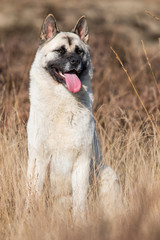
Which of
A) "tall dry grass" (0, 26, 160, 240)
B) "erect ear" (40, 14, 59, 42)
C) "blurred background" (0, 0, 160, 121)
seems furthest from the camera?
"blurred background" (0, 0, 160, 121)

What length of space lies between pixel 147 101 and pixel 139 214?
15.2 feet

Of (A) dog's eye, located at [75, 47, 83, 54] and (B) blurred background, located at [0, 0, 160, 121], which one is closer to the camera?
(A) dog's eye, located at [75, 47, 83, 54]

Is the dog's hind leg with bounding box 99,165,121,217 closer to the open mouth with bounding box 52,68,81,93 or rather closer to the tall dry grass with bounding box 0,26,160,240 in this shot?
the tall dry grass with bounding box 0,26,160,240

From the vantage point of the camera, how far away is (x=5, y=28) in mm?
18453

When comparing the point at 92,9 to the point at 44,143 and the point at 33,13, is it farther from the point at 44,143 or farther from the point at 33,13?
the point at 44,143

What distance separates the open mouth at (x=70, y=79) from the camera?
3.43m

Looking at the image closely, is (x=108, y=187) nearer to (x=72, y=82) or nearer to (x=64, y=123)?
(x=64, y=123)

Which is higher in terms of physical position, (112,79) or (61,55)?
(61,55)

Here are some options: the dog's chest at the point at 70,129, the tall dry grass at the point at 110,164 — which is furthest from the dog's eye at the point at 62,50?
the tall dry grass at the point at 110,164

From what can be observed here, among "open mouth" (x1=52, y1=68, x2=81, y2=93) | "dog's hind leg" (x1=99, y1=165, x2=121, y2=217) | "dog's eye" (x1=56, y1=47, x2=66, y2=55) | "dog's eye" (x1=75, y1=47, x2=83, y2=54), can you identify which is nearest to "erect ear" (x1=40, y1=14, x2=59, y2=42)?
"dog's eye" (x1=56, y1=47, x2=66, y2=55)

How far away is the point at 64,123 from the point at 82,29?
1181mm

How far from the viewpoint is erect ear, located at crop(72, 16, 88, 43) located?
3766 mm

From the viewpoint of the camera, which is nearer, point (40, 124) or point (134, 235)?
point (134, 235)

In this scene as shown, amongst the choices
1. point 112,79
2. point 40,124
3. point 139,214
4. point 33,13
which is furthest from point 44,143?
point 33,13
